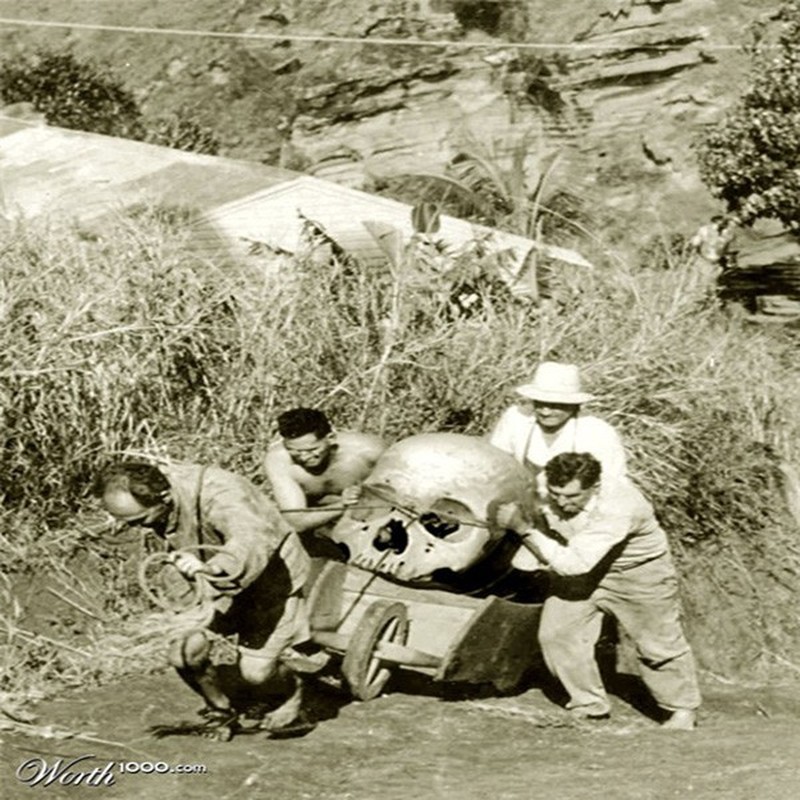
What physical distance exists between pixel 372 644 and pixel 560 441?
5.30ft

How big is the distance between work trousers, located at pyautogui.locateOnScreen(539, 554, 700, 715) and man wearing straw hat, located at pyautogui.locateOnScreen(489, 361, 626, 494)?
0.61 m

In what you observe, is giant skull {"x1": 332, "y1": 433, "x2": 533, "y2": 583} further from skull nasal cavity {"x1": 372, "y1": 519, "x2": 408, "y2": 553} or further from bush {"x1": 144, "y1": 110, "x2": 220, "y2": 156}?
bush {"x1": 144, "y1": 110, "x2": 220, "y2": 156}

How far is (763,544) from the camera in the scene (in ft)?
45.2

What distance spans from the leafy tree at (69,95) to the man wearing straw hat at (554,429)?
86.6 feet

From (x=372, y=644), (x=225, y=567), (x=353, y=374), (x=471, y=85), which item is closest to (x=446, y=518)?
(x=372, y=644)

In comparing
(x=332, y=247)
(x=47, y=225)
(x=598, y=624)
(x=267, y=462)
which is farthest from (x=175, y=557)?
(x=332, y=247)

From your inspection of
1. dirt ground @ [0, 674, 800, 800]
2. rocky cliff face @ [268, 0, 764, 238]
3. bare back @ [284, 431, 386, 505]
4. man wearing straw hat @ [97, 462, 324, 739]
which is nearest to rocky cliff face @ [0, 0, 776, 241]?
rocky cliff face @ [268, 0, 764, 238]

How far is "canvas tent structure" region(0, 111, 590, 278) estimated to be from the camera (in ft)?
65.5

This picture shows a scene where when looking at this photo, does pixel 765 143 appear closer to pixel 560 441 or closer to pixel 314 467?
pixel 560 441

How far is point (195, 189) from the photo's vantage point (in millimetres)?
21797

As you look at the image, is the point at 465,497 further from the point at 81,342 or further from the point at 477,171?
the point at 477,171

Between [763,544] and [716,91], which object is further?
[716,91]

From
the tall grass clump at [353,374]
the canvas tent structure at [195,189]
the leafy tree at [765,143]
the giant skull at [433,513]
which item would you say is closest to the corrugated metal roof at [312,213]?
the canvas tent structure at [195,189]

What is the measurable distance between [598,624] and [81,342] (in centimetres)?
388
